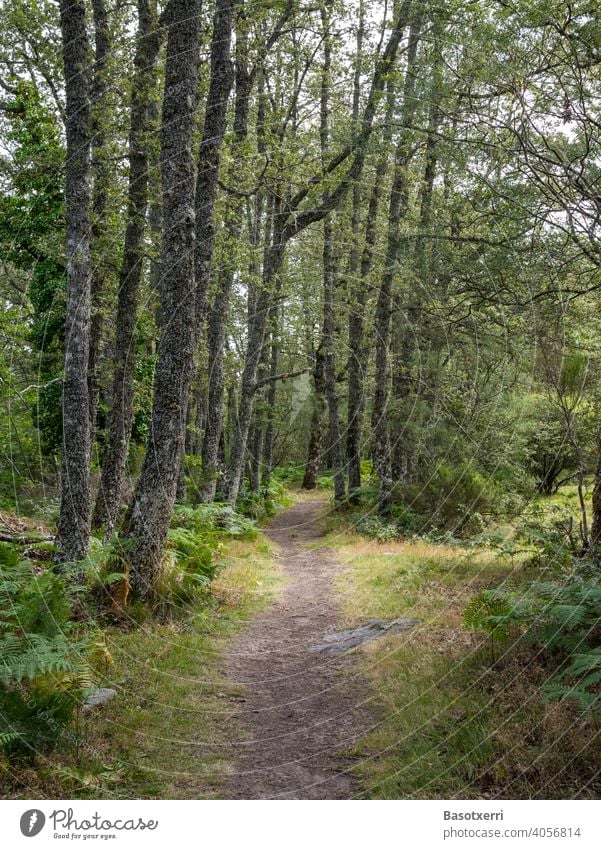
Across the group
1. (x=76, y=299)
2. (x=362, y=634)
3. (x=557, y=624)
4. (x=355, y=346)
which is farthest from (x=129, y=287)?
(x=355, y=346)

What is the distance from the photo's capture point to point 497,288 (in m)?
10.4

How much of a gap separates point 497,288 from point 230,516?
9354 millimetres

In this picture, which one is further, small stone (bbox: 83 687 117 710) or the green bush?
the green bush

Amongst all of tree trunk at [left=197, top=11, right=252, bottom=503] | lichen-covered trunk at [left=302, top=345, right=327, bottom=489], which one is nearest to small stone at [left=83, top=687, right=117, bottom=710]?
tree trunk at [left=197, top=11, right=252, bottom=503]

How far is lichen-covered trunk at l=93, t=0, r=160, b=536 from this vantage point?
1203 cm

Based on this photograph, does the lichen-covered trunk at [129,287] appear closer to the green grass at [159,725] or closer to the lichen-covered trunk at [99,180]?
the lichen-covered trunk at [99,180]

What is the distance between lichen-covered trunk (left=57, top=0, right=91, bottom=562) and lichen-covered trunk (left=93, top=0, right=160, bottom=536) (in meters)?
2.29

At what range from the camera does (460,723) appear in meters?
5.71

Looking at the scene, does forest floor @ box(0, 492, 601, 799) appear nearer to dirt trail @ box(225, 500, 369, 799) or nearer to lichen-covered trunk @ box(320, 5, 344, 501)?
dirt trail @ box(225, 500, 369, 799)

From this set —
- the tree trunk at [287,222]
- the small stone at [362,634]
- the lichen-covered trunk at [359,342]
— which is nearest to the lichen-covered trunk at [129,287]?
the tree trunk at [287,222]

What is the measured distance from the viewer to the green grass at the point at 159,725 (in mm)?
4922

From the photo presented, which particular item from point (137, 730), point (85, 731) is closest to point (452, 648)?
point (137, 730)

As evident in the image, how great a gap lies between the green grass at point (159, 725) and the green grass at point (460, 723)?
142 cm

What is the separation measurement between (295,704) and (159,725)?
1579 millimetres
